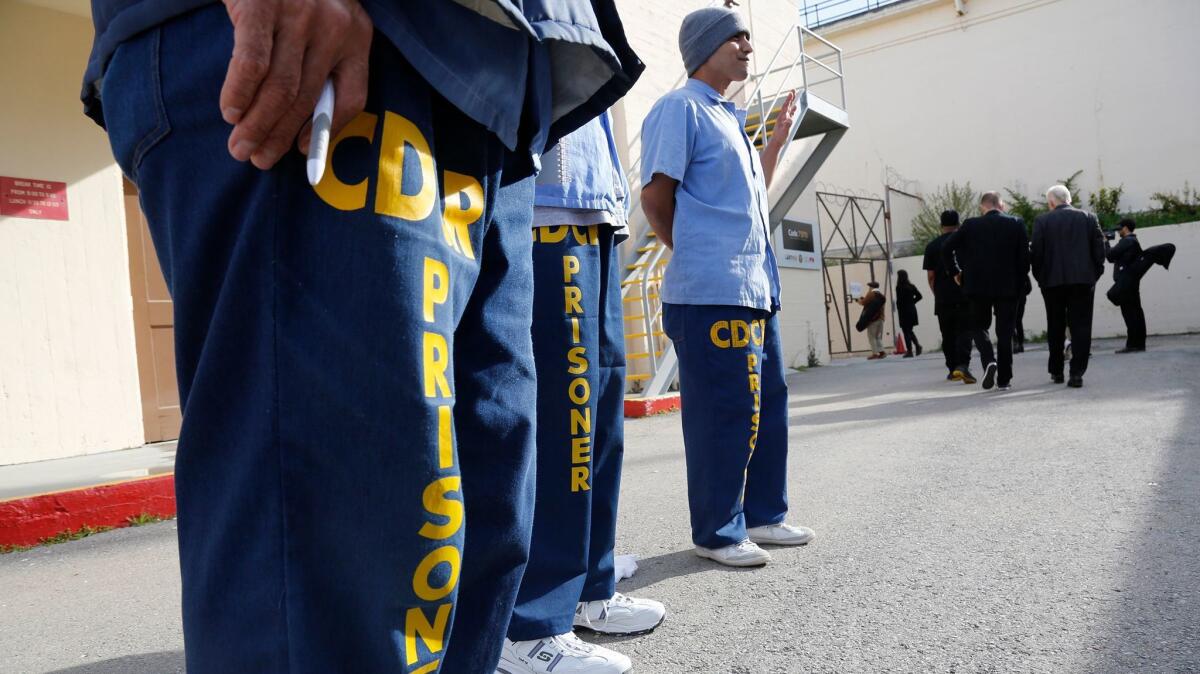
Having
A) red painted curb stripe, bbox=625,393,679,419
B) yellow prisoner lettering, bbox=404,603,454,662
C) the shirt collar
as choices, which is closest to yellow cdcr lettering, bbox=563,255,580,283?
yellow prisoner lettering, bbox=404,603,454,662

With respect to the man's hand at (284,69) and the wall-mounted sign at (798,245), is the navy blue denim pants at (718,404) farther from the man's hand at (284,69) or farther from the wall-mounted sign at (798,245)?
the wall-mounted sign at (798,245)

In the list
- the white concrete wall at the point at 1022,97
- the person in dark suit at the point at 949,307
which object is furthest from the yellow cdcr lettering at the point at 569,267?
the white concrete wall at the point at 1022,97

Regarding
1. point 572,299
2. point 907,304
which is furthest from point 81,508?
point 907,304

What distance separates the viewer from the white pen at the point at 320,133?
81cm

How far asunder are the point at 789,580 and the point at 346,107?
218 centimetres

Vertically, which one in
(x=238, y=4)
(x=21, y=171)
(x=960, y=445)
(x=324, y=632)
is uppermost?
(x=21, y=171)

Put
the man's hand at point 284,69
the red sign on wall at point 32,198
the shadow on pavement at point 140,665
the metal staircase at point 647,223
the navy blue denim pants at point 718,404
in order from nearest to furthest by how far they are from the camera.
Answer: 1. the man's hand at point 284,69
2. the shadow on pavement at point 140,665
3. the navy blue denim pants at point 718,404
4. the red sign on wall at point 32,198
5. the metal staircase at point 647,223

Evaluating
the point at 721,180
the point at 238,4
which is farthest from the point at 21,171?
the point at 238,4

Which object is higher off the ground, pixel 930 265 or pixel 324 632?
pixel 930 265

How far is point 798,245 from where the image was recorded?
13.1 meters

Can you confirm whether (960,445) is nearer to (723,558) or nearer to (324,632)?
(723,558)

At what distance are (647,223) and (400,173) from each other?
954cm

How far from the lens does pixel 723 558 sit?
2818 millimetres

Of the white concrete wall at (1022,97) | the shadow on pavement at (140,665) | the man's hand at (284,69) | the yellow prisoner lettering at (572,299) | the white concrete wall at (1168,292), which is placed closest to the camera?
the man's hand at (284,69)
